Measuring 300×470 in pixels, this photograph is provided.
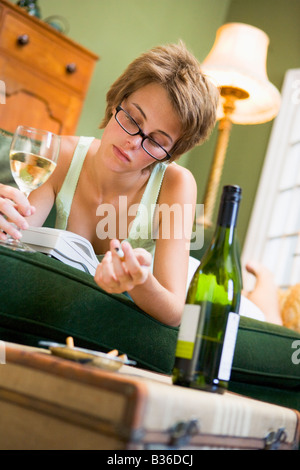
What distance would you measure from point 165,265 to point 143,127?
0.34 meters

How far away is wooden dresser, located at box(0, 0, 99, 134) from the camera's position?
3045mm

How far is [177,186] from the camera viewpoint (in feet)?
5.05

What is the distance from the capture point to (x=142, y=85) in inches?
55.8

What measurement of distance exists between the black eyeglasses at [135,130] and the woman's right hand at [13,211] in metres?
0.40

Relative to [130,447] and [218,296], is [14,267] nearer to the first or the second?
[218,296]

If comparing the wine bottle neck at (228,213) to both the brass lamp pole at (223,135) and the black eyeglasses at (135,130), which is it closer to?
the black eyeglasses at (135,130)

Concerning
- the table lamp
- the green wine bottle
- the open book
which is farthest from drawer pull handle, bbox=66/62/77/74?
the green wine bottle

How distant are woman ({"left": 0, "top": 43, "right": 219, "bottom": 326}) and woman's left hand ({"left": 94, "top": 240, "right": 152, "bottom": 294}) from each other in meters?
0.20

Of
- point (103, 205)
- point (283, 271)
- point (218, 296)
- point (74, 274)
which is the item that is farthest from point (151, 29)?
point (218, 296)

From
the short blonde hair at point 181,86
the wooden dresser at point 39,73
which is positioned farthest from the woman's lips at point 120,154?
the wooden dresser at point 39,73

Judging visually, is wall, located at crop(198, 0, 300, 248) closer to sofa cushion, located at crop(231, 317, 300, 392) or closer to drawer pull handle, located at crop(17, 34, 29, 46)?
drawer pull handle, located at crop(17, 34, 29, 46)

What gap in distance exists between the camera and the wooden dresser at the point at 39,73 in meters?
3.04
